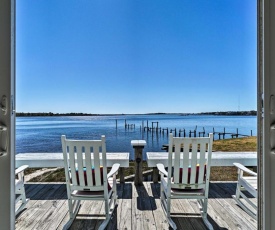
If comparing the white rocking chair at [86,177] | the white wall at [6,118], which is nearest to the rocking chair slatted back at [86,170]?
the white rocking chair at [86,177]

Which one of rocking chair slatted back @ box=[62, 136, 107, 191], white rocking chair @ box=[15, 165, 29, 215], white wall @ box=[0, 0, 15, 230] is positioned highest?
white wall @ box=[0, 0, 15, 230]

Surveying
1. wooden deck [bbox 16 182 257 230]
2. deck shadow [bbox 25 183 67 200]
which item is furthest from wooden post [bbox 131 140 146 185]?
deck shadow [bbox 25 183 67 200]

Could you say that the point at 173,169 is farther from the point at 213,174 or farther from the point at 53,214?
the point at 213,174

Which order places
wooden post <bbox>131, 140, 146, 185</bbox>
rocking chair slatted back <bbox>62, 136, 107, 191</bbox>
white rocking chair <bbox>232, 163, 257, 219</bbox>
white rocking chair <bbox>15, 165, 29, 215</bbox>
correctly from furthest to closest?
wooden post <bbox>131, 140, 146, 185</bbox>
white rocking chair <bbox>15, 165, 29, 215</bbox>
white rocking chair <bbox>232, 163, 257, 219</bbox>
rocking chair slatted back <bbox>62, 136, 107, 191</bbox>

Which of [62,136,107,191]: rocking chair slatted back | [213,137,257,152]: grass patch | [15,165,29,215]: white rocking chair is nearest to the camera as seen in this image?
[62,136,107,191]: rocking chair slatted back

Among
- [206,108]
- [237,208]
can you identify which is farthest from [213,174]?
[206,108]

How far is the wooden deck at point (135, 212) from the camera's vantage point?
212cm

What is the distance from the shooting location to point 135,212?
2.40 meters

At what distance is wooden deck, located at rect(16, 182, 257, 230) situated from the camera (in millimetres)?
2117

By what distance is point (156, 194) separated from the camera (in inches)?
116

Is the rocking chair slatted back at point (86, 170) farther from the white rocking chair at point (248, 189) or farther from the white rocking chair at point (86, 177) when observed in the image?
the white rocking chair at point (248, 189)

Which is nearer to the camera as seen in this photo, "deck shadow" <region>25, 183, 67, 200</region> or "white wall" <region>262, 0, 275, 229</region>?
"white wall" <region>262, 0, 275, 229</region>

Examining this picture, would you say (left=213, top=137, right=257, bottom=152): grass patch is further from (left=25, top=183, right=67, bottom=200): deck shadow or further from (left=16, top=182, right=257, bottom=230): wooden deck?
(left=25, top=183, right=67, bottom=200): deck shadow

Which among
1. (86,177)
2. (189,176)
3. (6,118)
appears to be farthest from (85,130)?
(6,118)
